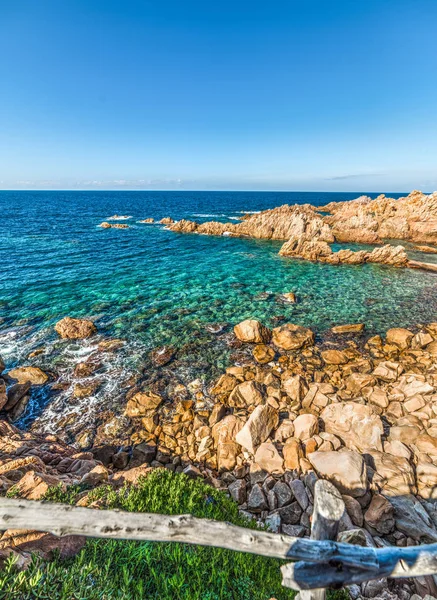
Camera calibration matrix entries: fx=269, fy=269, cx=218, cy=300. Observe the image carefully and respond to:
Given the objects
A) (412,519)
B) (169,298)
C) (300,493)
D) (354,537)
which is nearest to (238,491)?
(300,493)

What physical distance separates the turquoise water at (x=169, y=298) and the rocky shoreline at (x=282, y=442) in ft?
6.45

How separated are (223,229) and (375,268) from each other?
31.4 metres

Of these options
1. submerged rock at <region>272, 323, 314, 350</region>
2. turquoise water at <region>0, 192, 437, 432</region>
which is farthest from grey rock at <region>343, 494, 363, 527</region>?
submerged rock at <region>272, 323, 314, 350</region>

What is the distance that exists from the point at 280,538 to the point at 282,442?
21.3 feet

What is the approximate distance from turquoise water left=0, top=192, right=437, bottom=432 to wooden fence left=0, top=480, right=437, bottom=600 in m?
9.36

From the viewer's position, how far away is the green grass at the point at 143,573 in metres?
3.81

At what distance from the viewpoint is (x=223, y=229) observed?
2218 inches

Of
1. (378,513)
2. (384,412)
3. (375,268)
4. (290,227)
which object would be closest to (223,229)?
(290,227)

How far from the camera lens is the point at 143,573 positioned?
4.56 m

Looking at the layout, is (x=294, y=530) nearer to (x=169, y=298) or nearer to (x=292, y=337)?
(x=292, y=337)

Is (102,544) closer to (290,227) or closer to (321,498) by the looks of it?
(321,498)

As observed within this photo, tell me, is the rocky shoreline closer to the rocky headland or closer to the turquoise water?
the turquoise water

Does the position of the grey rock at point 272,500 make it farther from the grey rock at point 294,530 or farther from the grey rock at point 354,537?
the grey rock at point 354,537

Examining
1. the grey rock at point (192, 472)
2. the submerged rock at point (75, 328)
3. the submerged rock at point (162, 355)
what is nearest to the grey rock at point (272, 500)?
the grey rock at point (192, 472)
